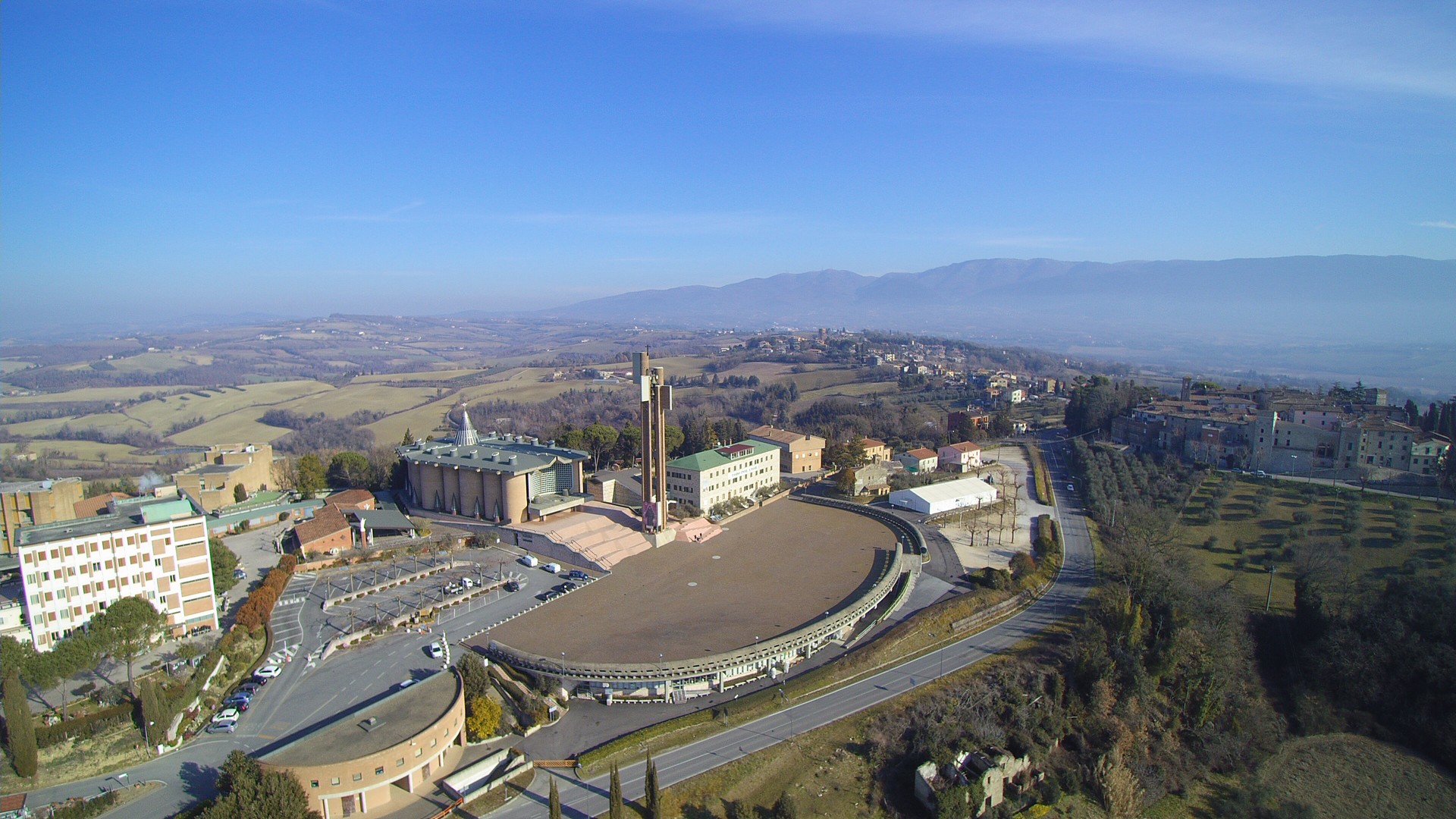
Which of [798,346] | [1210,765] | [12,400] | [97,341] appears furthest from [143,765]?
[97,341]

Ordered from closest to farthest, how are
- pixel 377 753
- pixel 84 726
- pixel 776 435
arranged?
pixel 377 753 < pixel 84 726 < pixel 776 435

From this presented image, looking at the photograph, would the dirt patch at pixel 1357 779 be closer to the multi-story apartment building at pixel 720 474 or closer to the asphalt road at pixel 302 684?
the multi-story apartment building at pixel 720 474

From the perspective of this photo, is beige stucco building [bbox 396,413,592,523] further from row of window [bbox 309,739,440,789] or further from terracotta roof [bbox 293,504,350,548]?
row of window [bbox 309,739,440,789]

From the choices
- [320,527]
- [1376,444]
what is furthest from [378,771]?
[1376,444]

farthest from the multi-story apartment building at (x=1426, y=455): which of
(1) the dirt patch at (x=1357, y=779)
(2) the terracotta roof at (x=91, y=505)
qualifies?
(2) the terracotta roof at (x=91, y=505)

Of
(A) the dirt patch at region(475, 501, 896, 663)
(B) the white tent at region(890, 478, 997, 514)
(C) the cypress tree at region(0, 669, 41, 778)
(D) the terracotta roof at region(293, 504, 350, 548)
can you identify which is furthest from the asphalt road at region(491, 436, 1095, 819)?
(D) the terracotta roof at region(293, 504, 350, 548)

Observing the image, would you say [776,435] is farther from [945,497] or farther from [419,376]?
[419,376]
